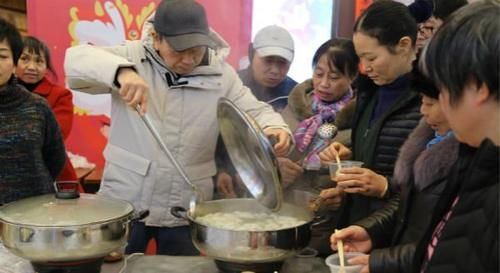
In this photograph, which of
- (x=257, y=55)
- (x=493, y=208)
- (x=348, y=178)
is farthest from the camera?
(x=257, y=55)

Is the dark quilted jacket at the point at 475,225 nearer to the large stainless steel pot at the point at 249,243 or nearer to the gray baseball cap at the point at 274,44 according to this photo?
the large stainless steel pot at the point at 249,243

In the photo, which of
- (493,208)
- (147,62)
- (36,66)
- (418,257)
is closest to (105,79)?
(147,62)

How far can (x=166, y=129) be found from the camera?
1.62 m

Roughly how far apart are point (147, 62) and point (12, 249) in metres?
0.74

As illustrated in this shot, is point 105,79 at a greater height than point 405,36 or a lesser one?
lesser

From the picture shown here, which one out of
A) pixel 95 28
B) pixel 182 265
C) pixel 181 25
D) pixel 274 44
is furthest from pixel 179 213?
pixel 95 28

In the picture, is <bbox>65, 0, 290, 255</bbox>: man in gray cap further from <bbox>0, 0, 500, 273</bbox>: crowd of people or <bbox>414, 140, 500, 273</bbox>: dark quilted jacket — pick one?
<bbox>414, 140, 500, 273</bbox>: dark quilted jacket

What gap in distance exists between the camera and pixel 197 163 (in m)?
1.67

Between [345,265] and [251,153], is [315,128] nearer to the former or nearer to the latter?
[251,153]

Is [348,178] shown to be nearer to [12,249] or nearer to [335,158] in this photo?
[335,158]

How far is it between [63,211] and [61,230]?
103 mm

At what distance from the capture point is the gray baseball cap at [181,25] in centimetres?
150

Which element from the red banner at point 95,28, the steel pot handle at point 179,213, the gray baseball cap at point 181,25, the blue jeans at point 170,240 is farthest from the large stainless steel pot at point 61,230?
the red banner at point 95,28

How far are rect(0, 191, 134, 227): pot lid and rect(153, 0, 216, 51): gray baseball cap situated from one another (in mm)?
532
